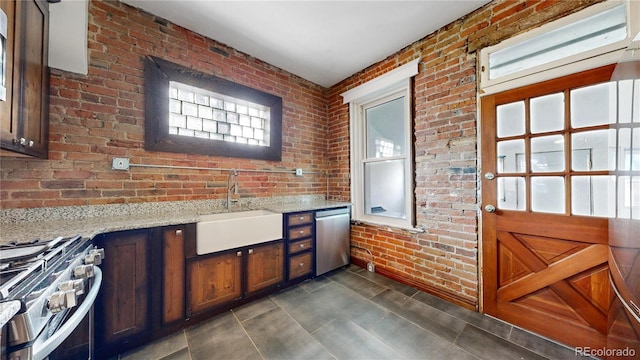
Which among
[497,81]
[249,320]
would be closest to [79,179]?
[249,320]

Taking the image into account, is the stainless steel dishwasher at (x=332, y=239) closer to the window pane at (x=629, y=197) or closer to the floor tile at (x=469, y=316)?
the floor tile at (x=469, y=316)

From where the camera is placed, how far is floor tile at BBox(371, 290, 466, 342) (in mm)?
1721

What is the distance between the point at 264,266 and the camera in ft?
7.17

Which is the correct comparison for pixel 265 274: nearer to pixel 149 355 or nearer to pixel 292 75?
pixel 149 355

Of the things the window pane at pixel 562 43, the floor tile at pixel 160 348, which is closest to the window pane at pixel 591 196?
the window pane at pixel 562 43

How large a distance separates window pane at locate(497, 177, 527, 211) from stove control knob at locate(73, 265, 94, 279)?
9.38ft

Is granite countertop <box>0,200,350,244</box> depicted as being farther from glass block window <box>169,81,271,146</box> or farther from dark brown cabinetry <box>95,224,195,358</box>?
glass block window <box>169,81,271,146</box>

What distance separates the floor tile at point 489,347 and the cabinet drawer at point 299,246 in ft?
5.19

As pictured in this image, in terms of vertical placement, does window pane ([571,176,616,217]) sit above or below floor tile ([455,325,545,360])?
above

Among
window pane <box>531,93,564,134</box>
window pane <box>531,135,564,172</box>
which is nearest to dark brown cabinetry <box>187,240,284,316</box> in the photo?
window pane <box>531,135,564,172</box>

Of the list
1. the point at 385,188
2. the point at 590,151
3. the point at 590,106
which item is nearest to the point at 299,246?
the point at 385,188

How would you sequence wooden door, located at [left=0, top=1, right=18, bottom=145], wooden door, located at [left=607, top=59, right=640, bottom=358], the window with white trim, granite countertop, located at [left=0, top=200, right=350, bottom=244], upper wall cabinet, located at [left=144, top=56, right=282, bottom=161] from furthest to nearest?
the window with white trim < upper wall cabinet, located at [left=144, top=56, right=282, bottom=161] < granite countertop, located at [left=0, top=200, right=350, bottom=244] < wooden door, located at [left=0, top=1, right=18, bottom=145] < wooden door, located at [left=607, top=59, right=640, bottom=358]

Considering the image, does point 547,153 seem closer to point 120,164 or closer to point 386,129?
point 386,129

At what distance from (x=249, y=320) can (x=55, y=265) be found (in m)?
1.38
